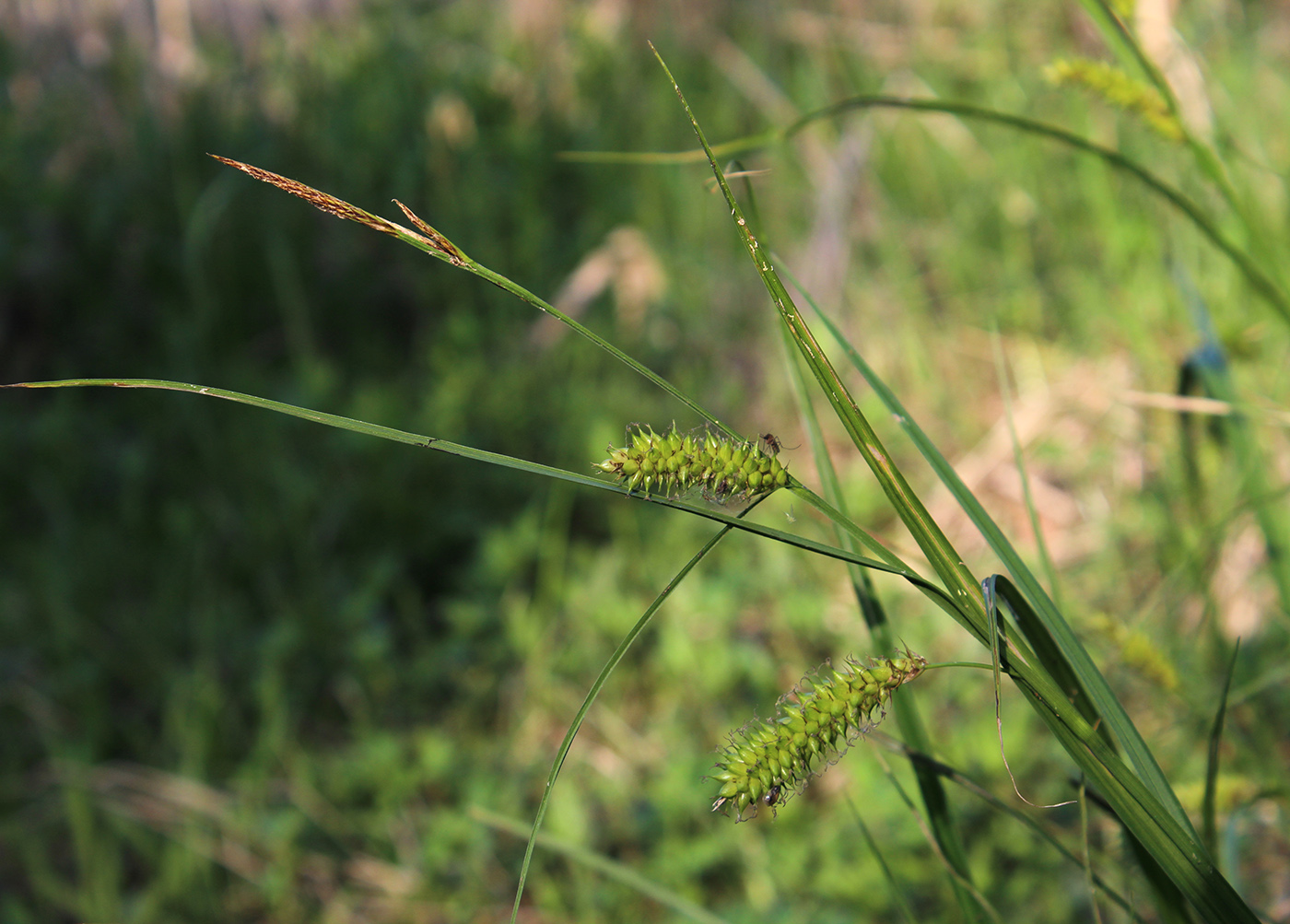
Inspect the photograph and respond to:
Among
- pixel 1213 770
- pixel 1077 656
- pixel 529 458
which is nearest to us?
pixel 1077 656

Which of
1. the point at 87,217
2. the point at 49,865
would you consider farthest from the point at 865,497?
the point at 87,217

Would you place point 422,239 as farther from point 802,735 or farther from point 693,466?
point 802,735

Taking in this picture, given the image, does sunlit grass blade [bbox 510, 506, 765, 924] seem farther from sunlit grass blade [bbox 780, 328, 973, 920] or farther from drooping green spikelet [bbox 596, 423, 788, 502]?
sunlit grass blade [bbox 780, 328, 973, 920]

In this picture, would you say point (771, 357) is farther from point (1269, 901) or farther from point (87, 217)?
point (87, 217)

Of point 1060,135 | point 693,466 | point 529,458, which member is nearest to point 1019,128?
point 1060,135

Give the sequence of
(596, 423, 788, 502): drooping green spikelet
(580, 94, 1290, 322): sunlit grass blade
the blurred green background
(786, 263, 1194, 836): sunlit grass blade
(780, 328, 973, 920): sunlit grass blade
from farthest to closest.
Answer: the blurred green background, (580, 94, 1290, 322): sunlit grass blade, (780, 328, 973, 920): sunlit grass blade, (786, 263, 1194, 836): sunlit grass blade, (596, 423, 788, 502): drooping green spikelet

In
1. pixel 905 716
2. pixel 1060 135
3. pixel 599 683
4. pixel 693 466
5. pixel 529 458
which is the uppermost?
pixel 1060 135

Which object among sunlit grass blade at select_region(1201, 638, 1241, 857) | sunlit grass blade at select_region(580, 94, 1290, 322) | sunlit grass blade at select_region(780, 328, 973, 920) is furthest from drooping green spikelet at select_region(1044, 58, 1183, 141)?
sunlit grass blade at select_region(1201, 638, 1241, 857)
